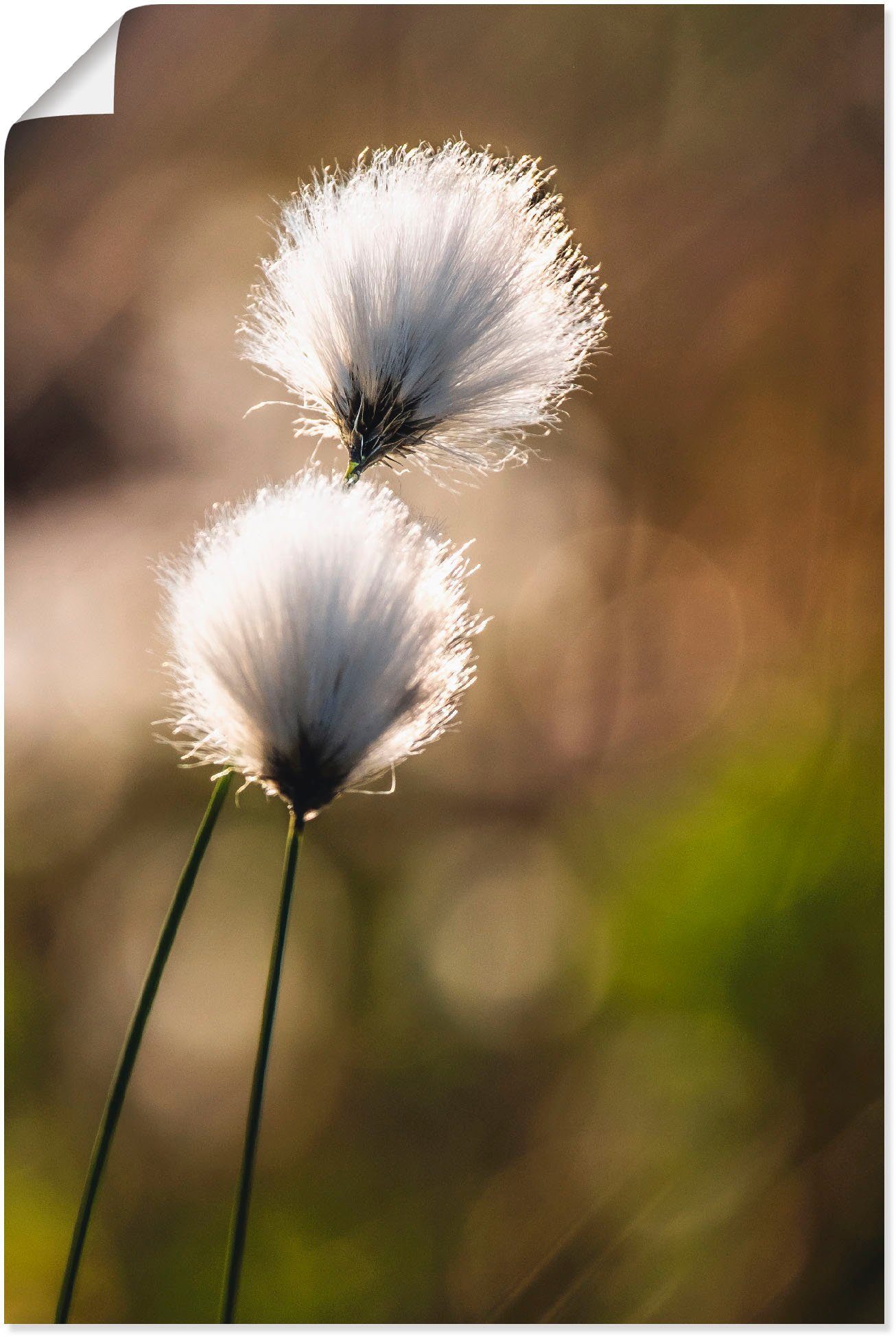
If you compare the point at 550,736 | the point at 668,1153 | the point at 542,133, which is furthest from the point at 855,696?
the point at 542,133

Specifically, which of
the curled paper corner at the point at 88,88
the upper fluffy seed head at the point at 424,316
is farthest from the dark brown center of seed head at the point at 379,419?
the curled paper corner at the point at 88,88

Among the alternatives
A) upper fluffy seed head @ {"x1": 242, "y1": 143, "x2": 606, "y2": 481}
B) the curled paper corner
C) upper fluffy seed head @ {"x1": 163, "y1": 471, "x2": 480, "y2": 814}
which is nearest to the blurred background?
the curled paper corner

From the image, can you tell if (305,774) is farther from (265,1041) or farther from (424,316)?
(424,316)

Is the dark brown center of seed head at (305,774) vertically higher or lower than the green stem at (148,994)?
higher

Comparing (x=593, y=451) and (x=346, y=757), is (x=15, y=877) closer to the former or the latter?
(x=346, y=757)

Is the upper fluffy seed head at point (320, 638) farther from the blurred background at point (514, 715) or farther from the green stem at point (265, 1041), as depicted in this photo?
the blurred background at point (514, 715)

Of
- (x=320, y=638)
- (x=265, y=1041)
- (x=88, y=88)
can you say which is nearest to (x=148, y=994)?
(x=265, y=1041)
